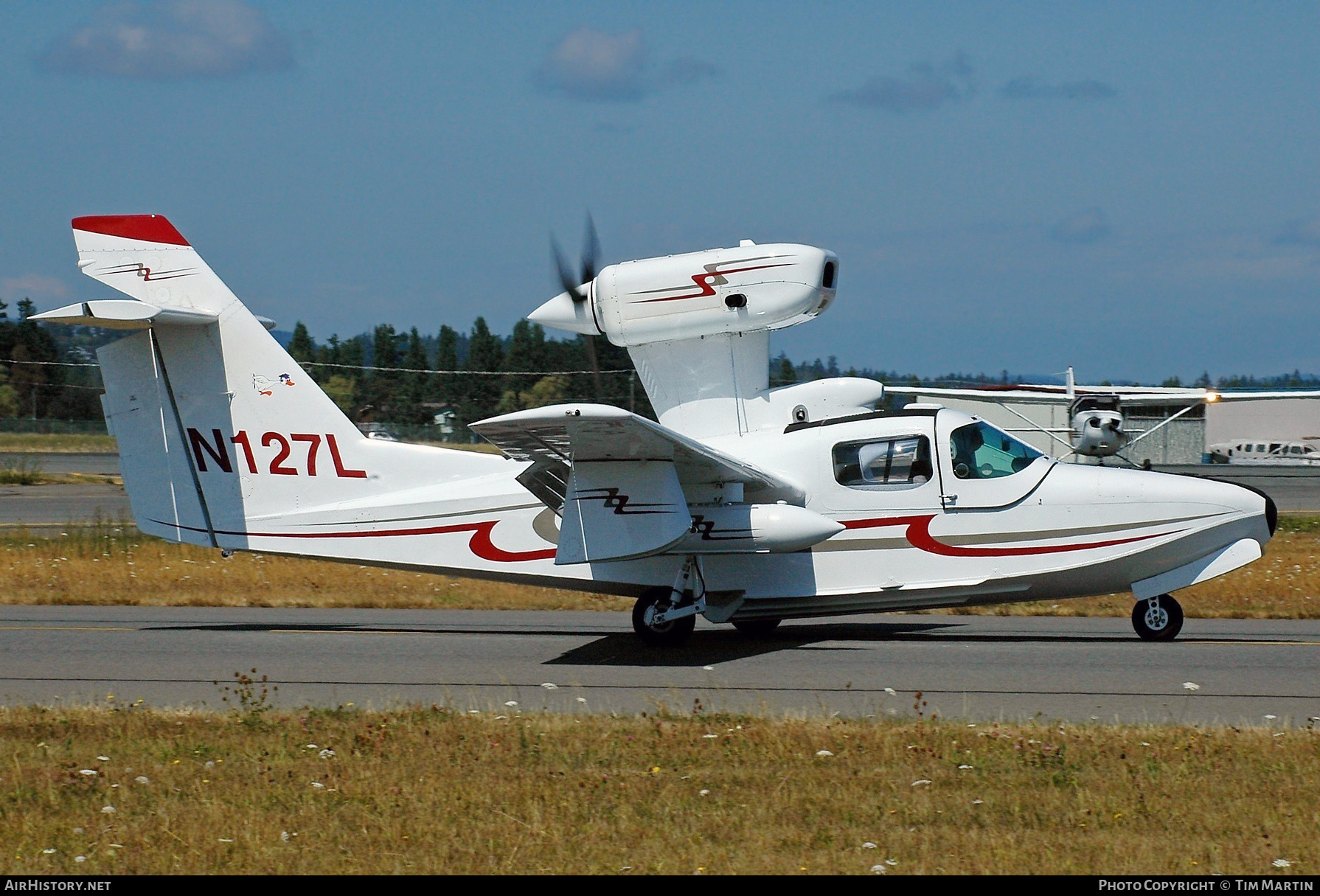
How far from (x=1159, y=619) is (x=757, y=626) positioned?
13.3ft

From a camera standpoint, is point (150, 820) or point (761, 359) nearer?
point (150, 820)

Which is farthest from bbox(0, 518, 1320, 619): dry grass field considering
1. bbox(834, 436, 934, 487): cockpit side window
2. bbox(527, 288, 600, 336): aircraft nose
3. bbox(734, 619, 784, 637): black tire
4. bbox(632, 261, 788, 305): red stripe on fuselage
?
bbox(632, 261, 788, 305): red stripe on fuselage

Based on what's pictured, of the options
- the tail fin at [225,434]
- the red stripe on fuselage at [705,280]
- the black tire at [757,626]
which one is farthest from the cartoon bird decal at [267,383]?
the black tire at [757,626]

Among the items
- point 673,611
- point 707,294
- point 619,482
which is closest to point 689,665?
point 673,611

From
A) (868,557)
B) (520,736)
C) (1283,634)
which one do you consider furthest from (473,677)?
(1283,634)

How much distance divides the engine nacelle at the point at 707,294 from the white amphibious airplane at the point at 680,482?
0.02 m

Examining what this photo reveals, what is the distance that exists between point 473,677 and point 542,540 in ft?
A: 8.31

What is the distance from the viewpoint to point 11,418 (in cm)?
7381

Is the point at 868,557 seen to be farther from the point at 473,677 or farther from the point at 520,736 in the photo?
the point at 520,736

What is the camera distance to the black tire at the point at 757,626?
13406 mm

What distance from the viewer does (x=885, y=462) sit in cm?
1239

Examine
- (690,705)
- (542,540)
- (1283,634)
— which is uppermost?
(542,540)

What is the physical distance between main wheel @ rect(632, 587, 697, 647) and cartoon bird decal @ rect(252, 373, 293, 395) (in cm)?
450

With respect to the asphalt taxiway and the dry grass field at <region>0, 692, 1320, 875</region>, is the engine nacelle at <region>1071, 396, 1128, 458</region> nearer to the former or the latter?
the asphalt taxiway
